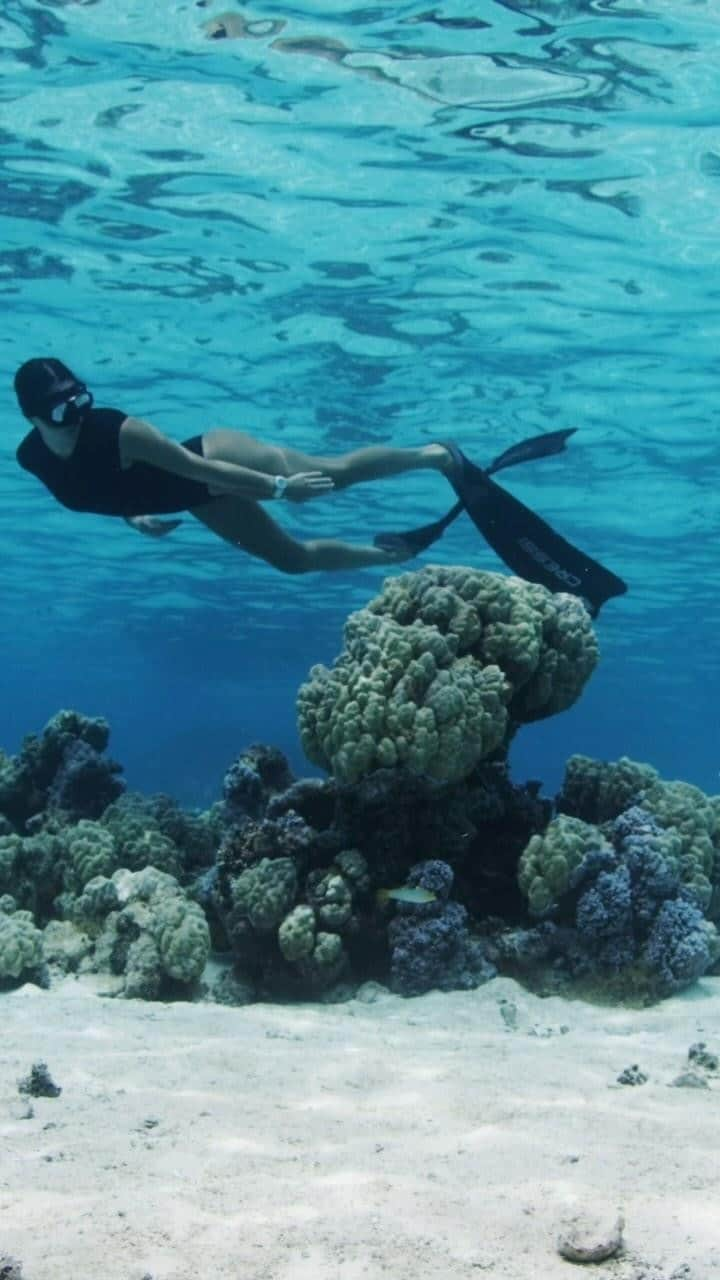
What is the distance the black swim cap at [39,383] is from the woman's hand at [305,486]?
6.29 ft

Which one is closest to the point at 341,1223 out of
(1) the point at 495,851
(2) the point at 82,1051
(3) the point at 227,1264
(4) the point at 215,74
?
(3) the point at 227,1264

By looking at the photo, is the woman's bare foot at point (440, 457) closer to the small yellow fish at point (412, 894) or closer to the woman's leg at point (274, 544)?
the woman's leg at point (274, 544)

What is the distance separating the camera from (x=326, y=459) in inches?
371

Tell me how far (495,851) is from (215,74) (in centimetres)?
945

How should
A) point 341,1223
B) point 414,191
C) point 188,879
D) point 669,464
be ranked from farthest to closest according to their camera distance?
point 669,464
point 414,191
point 188,879
point 341,1223

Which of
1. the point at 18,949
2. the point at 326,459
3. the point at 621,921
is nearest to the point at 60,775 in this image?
the point at 18,949

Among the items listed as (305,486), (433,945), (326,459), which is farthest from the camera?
(326,459)

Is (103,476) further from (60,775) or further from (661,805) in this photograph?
(661,805)

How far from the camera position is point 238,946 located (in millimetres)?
7664

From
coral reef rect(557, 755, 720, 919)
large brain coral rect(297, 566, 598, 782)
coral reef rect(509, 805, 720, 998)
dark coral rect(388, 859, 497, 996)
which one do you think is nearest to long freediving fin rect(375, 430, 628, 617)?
large brain coral rect(297, 566, 598, 782)

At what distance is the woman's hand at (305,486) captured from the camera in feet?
26.5

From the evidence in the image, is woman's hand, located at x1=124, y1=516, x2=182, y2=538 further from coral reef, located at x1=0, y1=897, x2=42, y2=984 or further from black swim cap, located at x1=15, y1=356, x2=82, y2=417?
coral reef, located at x1=0, y1=897, x2=42, y2=984

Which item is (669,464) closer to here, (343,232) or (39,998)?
(343,232)

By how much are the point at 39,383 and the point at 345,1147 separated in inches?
223
